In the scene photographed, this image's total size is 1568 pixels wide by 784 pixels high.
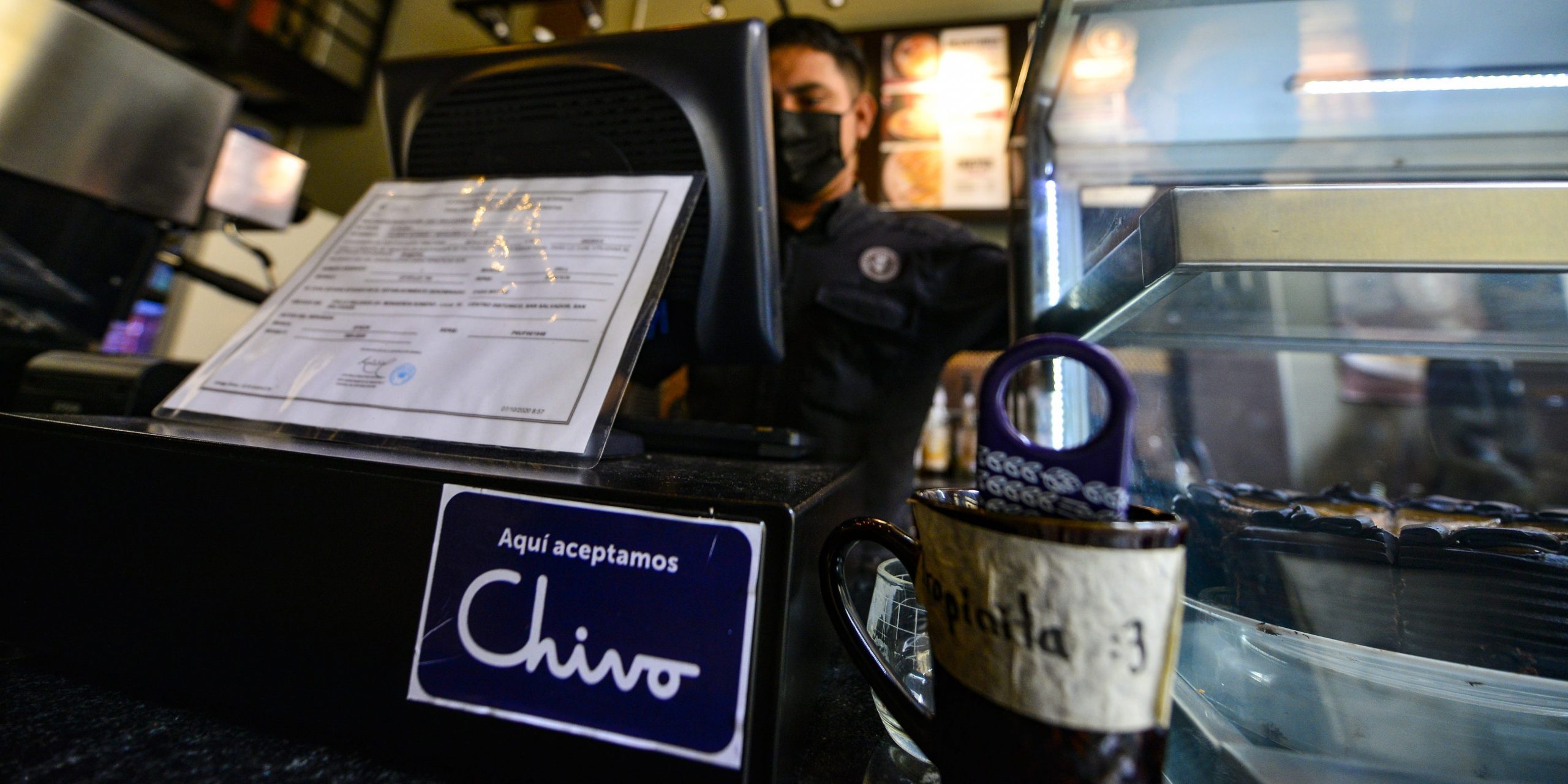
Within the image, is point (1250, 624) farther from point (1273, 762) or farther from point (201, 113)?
point (201, 113)

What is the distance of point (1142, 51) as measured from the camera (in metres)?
0.59

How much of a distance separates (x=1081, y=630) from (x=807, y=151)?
102 centimetres

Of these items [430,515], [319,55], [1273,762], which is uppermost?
[319,55]

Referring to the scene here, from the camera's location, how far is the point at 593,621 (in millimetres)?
257

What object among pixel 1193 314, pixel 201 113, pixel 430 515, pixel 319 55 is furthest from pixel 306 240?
pixel 1193 314

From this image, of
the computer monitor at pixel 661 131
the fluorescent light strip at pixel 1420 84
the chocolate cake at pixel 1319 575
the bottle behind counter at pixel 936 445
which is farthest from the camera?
the bottle behind counter at pixel 936 445

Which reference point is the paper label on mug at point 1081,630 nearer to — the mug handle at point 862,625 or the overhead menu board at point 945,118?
the mug handle at point 862,625

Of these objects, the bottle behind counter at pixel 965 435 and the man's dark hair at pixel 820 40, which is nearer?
the man's dark hair at pixel 820 40

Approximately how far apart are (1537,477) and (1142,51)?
1.78 meters

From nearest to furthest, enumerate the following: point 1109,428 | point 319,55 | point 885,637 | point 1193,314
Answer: point 1109,428 < point 885,637 < point 1193,314 < point 319,55

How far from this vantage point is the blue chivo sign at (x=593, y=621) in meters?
0.24

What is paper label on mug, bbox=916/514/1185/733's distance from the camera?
0.20m

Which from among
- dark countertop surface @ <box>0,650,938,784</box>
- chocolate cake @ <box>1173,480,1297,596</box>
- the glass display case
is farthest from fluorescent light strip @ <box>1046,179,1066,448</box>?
dark countertop surface @ <box>0,650,938,784</box>

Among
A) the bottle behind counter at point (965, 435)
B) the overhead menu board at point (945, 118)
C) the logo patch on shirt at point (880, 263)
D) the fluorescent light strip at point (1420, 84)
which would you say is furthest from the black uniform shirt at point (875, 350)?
the overhead menu board at point (945, 118)
